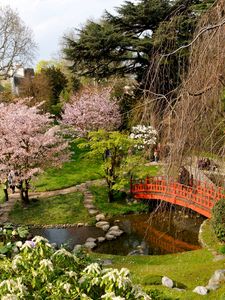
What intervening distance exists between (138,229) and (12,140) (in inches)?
228

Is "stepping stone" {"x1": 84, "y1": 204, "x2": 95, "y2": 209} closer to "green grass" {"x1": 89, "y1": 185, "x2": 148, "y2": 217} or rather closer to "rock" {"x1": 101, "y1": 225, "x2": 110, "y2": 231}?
"green grass" {"x1": 89, "y1": 185, "x2": 148, "y2": 217}

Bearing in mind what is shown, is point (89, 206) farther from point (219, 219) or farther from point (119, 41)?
point (119, 41)

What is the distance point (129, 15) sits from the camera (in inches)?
698

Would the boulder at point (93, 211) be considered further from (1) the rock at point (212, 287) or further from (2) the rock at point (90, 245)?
(1) the rock at point (212, 287)

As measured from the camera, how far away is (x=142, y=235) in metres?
12.9

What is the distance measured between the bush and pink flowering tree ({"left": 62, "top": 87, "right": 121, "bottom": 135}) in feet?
42.8

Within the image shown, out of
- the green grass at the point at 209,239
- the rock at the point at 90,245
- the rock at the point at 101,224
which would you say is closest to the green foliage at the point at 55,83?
the rock at the point at 101,224

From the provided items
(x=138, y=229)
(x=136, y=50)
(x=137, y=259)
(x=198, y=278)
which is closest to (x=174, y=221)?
(x=138, y=229)

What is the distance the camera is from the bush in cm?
963

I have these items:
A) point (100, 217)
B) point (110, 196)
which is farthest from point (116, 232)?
point (110, 196)

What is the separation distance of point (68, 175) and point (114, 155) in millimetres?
4476

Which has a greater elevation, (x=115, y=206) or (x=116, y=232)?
(x=115, y=206)

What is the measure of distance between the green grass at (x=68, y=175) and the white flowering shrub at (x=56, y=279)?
12.1 m

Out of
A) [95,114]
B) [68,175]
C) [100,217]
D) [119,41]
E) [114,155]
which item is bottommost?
[100,217]
